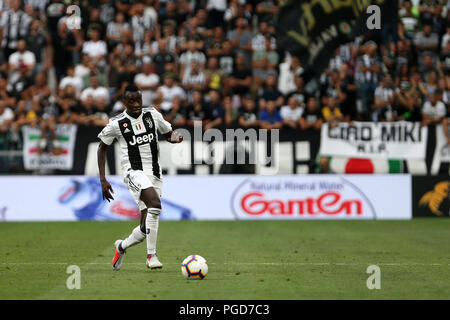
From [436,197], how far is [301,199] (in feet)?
12.1

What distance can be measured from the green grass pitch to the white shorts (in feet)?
3.61

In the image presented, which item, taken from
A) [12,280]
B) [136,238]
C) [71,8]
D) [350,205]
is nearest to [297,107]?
[350,205]

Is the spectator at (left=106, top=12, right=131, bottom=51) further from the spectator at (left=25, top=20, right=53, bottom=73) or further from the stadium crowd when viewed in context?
the spectator at (left=25, top=20, right=53, bottom=73)

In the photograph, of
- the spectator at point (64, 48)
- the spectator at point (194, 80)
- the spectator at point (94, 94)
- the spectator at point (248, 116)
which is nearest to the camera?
the spectator at point (248, 116)

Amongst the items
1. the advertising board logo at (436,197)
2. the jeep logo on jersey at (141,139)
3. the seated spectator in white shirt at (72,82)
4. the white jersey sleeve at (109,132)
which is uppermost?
the seated spectator in white shirt at (72,82)

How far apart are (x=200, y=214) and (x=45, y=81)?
19.3ft

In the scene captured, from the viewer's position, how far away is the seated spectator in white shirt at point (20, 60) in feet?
77.8

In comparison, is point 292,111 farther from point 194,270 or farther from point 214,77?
point 194,270

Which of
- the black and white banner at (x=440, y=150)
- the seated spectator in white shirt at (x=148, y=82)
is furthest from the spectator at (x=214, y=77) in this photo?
the black and white banner at (x=440, y=150)

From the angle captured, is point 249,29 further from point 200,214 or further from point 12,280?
point 12,280

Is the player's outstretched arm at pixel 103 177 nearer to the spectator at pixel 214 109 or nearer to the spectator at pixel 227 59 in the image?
the spectator at pixel 214 109

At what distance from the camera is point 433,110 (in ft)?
72.5

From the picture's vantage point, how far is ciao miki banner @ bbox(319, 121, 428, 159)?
2167 centimetres

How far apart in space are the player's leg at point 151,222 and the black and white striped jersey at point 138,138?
42 centimetres
